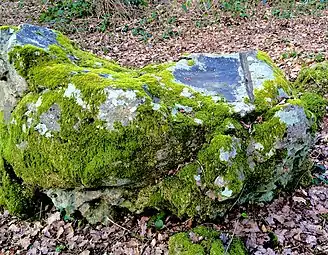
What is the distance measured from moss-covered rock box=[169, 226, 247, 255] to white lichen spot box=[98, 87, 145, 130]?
1303 mm

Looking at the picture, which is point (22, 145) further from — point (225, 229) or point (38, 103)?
point (225, 229)

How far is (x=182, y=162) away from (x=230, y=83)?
1.22m

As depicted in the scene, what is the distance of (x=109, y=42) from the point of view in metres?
11.2

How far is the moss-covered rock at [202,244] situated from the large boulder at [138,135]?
22cm

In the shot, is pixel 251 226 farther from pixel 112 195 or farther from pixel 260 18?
pixel 260 18

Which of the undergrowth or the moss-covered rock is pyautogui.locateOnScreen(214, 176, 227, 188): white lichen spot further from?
the undergrowth

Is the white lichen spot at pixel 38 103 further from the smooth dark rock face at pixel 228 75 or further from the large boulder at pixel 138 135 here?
the smooth dark rock face at pixel 228 75

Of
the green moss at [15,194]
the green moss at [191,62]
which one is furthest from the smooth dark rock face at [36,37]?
the green moss at [191,62]

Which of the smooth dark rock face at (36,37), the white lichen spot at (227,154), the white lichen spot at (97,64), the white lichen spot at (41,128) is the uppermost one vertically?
the smooth dark rock face at (36,37)

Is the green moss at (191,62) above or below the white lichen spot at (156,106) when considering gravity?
below

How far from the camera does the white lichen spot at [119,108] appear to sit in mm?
3760

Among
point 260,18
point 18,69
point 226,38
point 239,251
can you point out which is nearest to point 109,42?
point 226,38

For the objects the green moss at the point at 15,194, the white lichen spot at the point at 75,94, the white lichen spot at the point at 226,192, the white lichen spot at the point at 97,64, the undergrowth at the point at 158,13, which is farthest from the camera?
the undergrowth at the point at 158,13

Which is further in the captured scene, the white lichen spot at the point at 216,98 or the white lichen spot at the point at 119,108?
the white lichen spot at the point at 216,98
